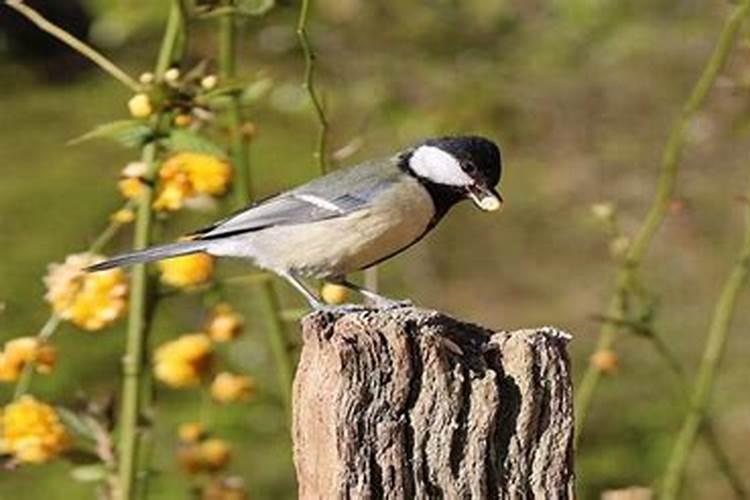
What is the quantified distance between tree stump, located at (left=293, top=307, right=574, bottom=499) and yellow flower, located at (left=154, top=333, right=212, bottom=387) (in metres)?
0.57

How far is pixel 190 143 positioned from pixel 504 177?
3879 millimetres

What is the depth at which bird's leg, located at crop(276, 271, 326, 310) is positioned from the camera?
1.71m

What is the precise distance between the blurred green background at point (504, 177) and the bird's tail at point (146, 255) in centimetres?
187

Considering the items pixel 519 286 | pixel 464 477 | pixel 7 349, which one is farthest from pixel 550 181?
pixel 464 477

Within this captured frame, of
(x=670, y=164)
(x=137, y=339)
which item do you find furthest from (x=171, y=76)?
(x=670, y=164)

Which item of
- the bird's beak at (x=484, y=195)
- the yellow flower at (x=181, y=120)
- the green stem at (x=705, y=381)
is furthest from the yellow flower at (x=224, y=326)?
the green stem at (x=705, y=381)

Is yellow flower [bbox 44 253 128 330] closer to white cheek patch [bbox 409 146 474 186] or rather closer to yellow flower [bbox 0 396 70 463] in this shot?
yellow flower [bbox 0 396 70 463]

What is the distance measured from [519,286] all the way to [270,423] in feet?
3.60

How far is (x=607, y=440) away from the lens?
13.6ft

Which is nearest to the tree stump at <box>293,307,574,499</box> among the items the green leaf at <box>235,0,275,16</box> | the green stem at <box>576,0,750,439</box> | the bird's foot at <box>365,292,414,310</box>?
the bird's foot at <box>365,292,414,310</box>

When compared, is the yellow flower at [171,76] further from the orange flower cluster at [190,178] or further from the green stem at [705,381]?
the green stem at [705,381]

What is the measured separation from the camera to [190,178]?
1.87 m

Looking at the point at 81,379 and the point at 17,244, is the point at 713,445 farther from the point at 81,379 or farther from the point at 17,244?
the point at 17,244

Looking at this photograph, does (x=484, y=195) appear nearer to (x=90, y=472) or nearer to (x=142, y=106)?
(x=142, y=106)
